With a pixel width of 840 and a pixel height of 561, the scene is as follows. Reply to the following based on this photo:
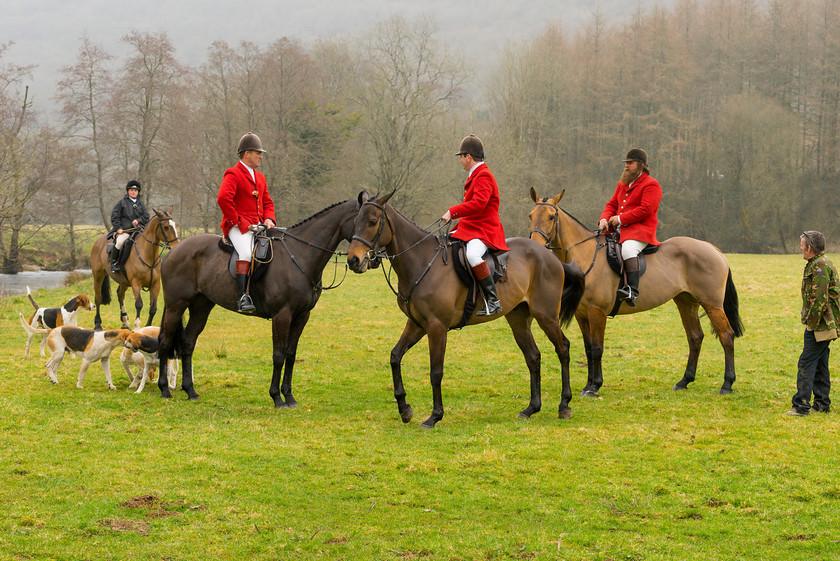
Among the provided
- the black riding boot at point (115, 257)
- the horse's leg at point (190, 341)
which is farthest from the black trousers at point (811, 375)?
the black riding boot at point (115, 257)

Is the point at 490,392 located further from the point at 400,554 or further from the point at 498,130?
the point at 498,130

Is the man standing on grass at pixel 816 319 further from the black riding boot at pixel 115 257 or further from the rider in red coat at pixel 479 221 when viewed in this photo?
the black riding boot at pixel 115 257

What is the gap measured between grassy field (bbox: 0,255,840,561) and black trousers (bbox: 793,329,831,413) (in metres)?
0.25

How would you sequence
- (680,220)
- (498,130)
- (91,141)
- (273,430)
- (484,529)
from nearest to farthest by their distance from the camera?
(484,529)
(273,430)
(91,141)
(498,130)
(680,220)

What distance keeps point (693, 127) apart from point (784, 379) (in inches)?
1678

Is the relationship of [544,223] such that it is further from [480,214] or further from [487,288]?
[487,288]

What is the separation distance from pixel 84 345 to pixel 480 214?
212 inches

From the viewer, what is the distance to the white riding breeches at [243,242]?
27.4 ft

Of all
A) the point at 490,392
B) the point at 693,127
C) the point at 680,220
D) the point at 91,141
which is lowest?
the point at 490,392

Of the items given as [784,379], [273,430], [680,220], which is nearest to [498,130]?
[680,220]

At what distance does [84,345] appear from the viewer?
8.94 metres

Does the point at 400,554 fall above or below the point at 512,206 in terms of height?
A: below

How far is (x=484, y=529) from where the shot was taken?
4945 millimetres

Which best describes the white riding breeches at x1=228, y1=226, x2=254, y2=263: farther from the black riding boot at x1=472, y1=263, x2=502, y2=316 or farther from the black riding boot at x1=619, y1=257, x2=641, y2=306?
the black riding boot at x1=619, y1=257, x2=641, y2=306
